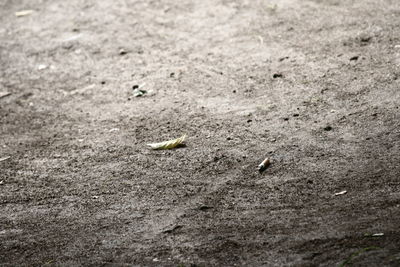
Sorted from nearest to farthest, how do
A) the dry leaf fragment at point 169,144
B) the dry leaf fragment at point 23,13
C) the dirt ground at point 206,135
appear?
the dirt ground at point 206,135 → the dry leaf fragment at point 169,144 → the dry leaf fragment at point 23,13

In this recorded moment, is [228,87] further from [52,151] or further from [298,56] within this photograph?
[52,151]

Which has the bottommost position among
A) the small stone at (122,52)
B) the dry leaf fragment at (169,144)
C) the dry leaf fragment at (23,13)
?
the dry leaf fragment at (169,144)

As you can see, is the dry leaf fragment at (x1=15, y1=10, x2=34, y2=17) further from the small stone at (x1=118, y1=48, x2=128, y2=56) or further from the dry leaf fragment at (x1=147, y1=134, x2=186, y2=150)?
the dry leaf fragment at (x1=147, y1=134, x2=186, y2=150)

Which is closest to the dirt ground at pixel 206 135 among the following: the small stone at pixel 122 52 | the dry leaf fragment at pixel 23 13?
the small stone at pixel 122 52

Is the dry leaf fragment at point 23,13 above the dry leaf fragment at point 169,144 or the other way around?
above

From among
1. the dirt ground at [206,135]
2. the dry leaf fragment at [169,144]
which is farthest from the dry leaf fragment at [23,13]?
the dry leaf fragment at [169,144]

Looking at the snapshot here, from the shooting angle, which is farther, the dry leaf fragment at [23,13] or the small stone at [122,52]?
the dry leaf fragment at [23,13]

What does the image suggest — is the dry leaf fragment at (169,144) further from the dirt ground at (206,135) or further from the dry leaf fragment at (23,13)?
the dry leaf fragment at (23,13)

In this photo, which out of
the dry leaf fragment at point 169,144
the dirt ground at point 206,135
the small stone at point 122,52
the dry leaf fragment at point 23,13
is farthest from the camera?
the dry leaf fragment at point 23,13

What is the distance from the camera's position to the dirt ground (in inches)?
144

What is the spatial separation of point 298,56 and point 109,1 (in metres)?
3.89

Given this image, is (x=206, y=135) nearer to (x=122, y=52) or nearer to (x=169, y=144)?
(x=169, y=144)

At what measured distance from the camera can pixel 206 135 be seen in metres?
5.01

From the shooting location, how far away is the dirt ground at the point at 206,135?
144 inches
